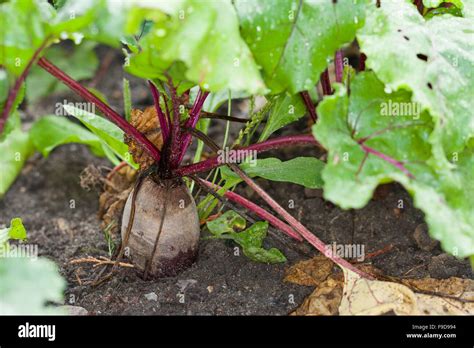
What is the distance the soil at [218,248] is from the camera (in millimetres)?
1856

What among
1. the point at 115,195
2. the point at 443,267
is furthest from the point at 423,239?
the point at 115,195

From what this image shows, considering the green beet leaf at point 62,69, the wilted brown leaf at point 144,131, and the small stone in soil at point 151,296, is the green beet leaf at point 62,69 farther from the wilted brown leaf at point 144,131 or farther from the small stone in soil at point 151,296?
the small stone in soil at point 151,296

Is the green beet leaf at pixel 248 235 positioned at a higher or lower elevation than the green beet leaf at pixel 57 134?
lower

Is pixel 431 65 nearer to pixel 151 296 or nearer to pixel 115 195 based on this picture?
pixel 151 296

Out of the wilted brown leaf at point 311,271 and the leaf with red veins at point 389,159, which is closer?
the leaf with red veins at point 389,159

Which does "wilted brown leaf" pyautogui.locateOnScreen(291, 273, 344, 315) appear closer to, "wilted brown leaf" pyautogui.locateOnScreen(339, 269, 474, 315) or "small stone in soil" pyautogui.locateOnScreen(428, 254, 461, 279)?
"wilted brown leaf" pyautogui.locateOnScreen(339, 269, 474, 315)

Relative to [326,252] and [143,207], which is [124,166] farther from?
[326,252]

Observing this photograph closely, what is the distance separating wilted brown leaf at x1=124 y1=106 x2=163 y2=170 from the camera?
1930 millimetres

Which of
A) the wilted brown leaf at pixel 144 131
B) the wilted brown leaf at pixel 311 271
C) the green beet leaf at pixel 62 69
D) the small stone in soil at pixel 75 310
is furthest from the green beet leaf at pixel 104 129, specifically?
the green beet leaf at pixel 62 69

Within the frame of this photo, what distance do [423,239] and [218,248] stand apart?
0.66 meters

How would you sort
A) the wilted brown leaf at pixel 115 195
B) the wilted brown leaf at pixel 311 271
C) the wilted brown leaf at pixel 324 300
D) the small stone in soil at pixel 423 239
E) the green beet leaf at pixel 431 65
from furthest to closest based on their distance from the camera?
the wilted brown leaf at pixel 115 195 < the small stone in soil at pixel 423 239 < the wilted brown leaf at pixel 311 271 < the wilted brown leaf at pixel 324 300 < the green beet leaf at pixel 431 65

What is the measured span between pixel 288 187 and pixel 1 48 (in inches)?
48.7

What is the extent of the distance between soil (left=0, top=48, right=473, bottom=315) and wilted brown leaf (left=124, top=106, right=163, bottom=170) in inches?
13.0
